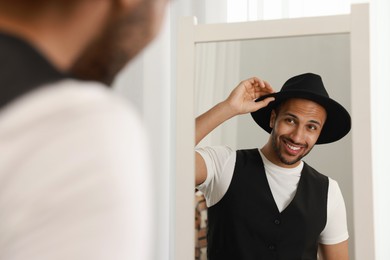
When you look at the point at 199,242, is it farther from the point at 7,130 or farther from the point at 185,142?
the point at 7,130

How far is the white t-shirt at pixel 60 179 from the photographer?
233 millimetres

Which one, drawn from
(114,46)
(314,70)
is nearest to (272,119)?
(314,70)

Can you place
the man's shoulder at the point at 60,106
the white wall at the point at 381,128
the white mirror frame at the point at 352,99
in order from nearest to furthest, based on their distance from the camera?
1. the man's shoulder at the point at 60,106
2. the white mirror frame at the point at 352,99
3. the white wall at the point at 381,128

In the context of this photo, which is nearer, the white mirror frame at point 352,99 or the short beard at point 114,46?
→ the short beard at point 114,46

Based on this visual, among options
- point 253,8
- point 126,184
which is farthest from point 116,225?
point 253,8

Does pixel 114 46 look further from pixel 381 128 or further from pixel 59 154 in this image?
pixel 381 128

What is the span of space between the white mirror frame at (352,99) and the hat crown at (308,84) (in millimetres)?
74

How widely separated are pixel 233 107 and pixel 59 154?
111 centimetres

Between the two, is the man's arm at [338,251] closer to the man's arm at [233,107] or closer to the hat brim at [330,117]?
the hat brim at [330,117]

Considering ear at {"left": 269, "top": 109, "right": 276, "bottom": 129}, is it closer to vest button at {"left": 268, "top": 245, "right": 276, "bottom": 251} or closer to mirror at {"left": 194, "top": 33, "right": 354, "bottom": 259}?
mirror at {"left": 194, "top": 33, "right": 354, "bottom": 259}

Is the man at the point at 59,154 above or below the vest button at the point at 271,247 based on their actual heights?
above

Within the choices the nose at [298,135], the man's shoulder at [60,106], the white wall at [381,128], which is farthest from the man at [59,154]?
the white wall at [381,128]

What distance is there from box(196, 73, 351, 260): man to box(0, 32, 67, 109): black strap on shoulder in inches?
42.4

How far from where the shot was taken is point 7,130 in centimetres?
23
